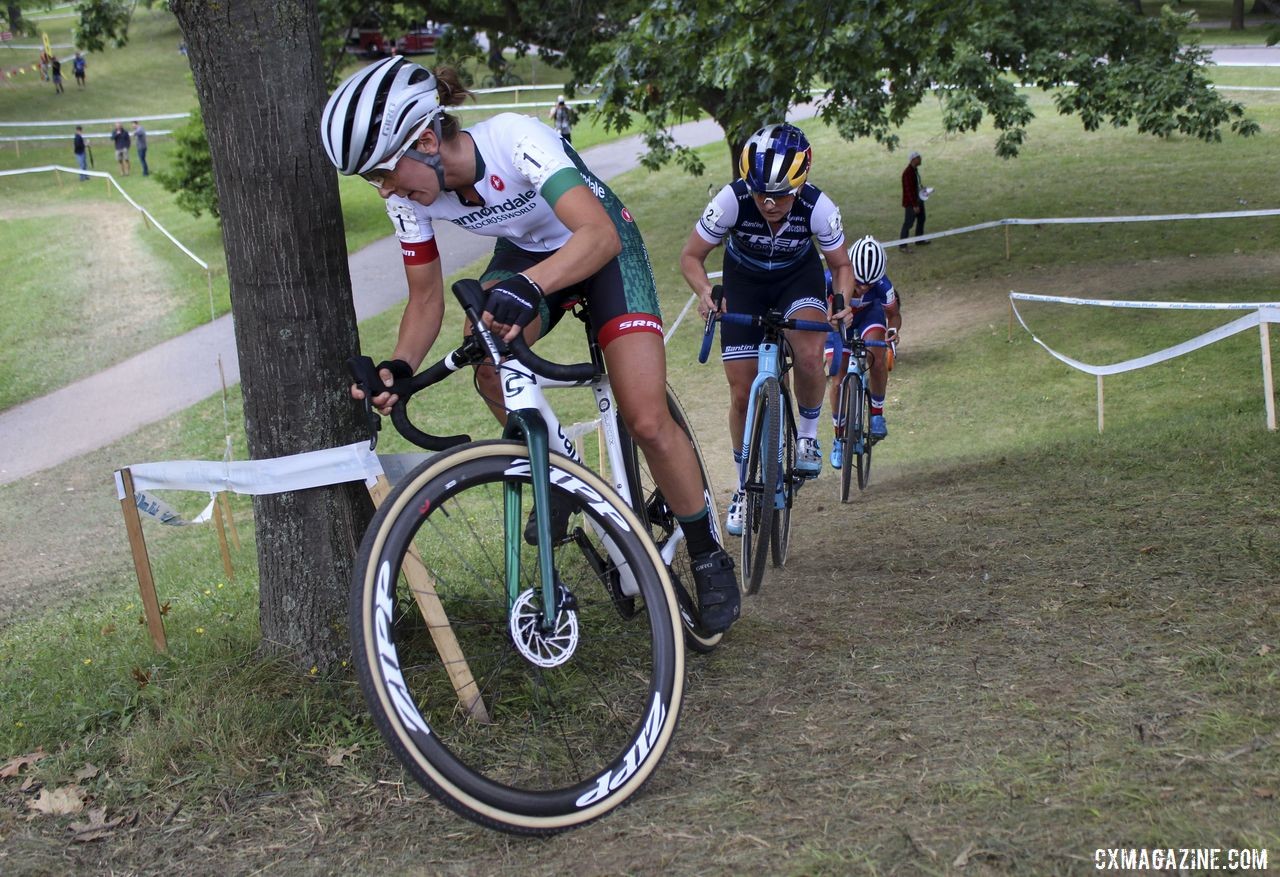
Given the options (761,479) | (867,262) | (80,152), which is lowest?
(761,479)

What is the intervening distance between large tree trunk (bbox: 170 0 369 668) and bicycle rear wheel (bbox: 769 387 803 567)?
2632mm

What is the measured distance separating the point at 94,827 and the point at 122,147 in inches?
1571

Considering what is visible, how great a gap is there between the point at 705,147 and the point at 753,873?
3450cm

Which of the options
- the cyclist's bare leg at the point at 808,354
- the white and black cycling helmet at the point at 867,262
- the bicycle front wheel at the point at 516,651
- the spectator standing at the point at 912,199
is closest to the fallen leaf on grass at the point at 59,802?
the bicycle front wheel at the point at 516,651

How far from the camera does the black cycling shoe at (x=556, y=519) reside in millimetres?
3527

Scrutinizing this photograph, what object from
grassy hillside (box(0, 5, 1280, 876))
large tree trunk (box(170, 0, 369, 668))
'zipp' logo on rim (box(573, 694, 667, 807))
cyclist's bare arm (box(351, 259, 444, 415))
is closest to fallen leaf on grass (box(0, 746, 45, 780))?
grassy hillside (box(0, 5, 1280, 876))

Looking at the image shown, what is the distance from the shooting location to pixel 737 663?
4375 millimetres

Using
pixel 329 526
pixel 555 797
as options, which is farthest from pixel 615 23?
pixel 555 797

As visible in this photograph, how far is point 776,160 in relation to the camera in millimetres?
5773

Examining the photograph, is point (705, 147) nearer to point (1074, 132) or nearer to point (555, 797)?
point (1074, 132)

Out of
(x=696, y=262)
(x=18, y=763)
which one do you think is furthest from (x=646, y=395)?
(x=696, y=262)

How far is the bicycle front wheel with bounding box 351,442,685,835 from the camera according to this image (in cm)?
312

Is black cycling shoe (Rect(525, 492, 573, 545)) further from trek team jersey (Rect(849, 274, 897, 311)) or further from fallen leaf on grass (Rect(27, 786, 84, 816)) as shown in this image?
trek team jersey (Rect(849, 274, 897, 311))

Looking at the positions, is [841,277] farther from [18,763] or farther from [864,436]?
[18,763]
